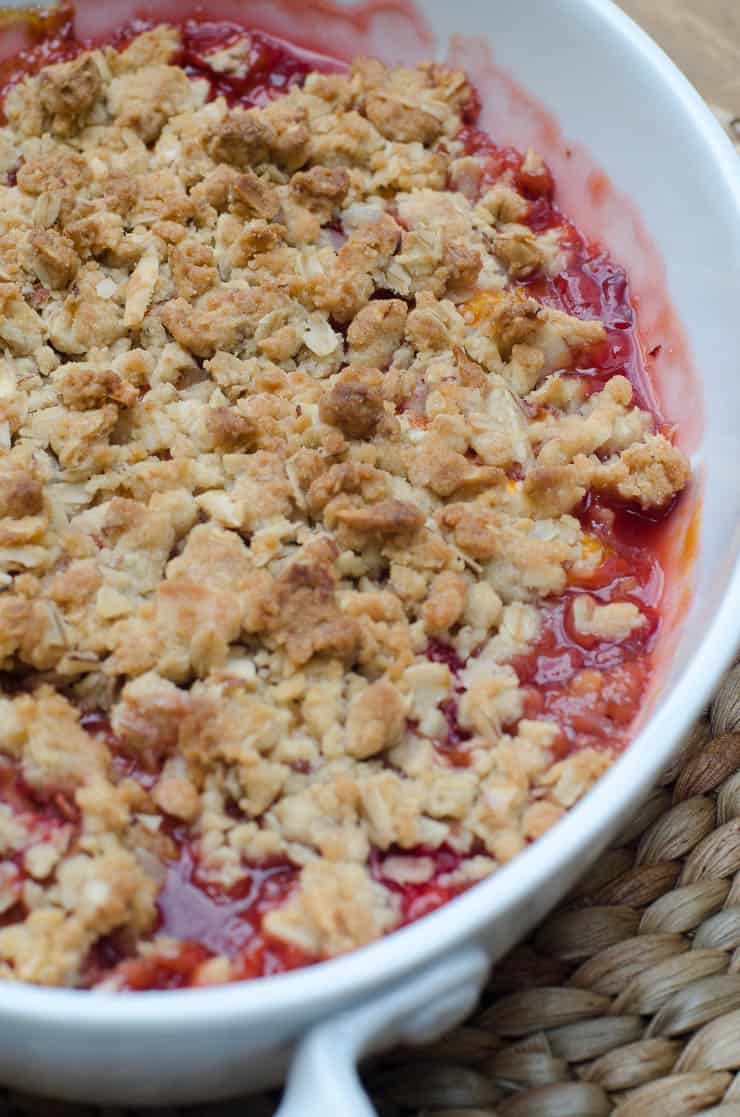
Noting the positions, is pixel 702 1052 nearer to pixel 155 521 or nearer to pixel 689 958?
pixel 689 958

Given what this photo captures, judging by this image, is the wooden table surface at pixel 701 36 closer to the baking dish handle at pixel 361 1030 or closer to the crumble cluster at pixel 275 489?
the crumble cluster at pixel 275 489

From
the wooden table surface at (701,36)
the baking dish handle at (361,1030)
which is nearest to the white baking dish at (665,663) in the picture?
the baking dish handle at (361,1030)

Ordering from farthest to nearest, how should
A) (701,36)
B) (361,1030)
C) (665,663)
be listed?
(701,36)
(665,663)
(361,1030)

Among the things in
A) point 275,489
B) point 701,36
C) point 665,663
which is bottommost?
point 275,489

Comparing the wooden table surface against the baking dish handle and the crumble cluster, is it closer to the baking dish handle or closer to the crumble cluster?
the crumble cluster

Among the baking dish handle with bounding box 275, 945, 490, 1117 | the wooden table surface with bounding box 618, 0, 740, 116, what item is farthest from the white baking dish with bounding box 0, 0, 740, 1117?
the wooden table surface with bounding box 618, 0, 740, 116

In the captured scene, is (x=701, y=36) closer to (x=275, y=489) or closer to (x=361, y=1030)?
(x=275, y=489)

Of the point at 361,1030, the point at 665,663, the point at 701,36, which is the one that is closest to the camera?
the point at 361,1030

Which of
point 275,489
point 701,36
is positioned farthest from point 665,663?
point 701,36
